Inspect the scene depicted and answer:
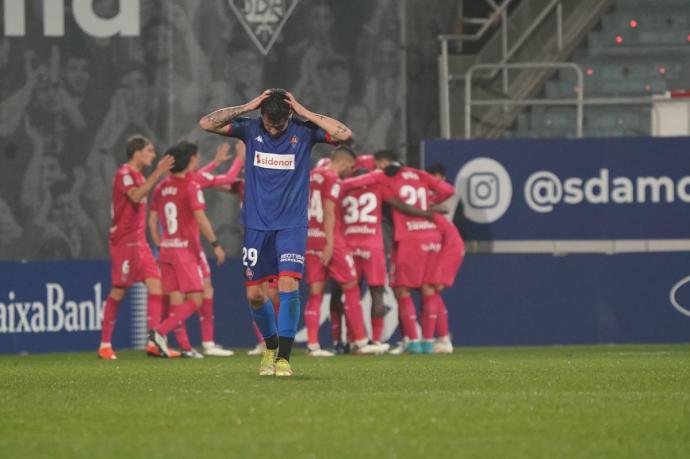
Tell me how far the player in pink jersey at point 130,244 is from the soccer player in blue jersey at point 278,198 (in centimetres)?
487

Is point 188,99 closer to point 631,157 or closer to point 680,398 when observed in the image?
point 631,157

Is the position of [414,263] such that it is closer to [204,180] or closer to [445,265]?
[445,265]

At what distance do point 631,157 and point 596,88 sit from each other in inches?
129

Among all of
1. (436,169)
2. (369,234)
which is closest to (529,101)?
(436,169)

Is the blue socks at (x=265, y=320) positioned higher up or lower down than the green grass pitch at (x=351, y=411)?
higher up

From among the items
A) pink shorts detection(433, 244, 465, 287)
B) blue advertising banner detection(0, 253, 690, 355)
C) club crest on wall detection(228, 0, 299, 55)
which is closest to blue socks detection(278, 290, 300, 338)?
pink shorts detection(433, 244, 465, 287)

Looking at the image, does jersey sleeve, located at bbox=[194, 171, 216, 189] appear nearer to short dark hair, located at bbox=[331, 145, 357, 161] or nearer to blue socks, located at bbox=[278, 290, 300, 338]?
short dark hair, located at bbox=[331, 145, 357, 161]

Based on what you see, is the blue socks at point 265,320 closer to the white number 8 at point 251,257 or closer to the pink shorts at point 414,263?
the white number 8 at point 251,257

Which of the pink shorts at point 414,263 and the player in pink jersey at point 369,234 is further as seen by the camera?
the pink shorts at point 414,263

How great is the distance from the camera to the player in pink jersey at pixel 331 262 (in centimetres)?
1664

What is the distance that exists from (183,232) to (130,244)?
0.68 m

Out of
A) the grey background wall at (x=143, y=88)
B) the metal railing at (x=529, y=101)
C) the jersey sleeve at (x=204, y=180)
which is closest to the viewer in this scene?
the jersey sleeve at (x=204, y=180)

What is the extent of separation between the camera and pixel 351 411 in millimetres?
8336

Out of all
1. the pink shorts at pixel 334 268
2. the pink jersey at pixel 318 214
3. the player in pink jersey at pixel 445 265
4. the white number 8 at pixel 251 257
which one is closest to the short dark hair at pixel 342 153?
the pink jersey at pixel 318 214
